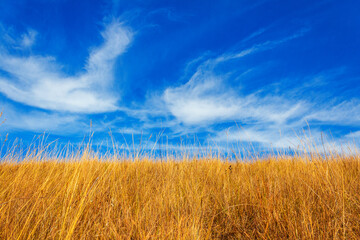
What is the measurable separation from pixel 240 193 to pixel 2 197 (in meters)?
3.14

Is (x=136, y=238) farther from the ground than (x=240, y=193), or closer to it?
closer to it

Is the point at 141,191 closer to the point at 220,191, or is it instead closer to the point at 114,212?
the point at 114,212

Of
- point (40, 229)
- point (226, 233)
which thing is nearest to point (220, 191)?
point (226, 233)

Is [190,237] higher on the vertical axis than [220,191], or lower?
lower

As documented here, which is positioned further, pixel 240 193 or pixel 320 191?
pixel 240 193

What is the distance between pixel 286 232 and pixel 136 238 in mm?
1444

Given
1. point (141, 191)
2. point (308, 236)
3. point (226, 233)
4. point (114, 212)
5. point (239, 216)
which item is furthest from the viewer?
point (141, 191)

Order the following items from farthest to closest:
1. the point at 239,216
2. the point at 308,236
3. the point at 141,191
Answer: the point at 141,191 < the point at 239,216 < the point at 308,236

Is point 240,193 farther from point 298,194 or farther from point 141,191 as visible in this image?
point 141,191

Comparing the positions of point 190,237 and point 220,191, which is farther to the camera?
point 220,191

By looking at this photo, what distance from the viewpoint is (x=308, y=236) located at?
1.99m

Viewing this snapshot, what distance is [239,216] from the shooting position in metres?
2.81

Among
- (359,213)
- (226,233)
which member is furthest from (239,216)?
(359,213)

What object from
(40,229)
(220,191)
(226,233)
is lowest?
(226,233)
